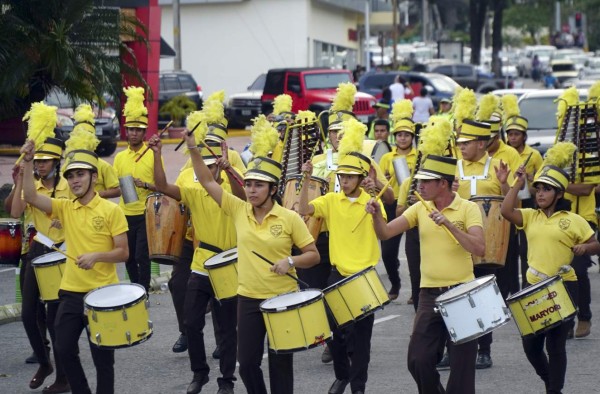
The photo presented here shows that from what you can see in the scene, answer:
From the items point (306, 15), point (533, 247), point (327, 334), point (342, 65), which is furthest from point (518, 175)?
point (342, 65)

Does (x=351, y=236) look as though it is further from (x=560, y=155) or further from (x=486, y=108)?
(x=486, y=108)

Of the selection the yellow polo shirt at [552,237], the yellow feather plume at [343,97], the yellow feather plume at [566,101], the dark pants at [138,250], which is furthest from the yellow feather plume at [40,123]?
the yellow feather plume at [566,101]

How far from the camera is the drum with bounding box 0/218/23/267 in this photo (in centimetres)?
1077

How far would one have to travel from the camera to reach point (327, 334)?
27.0ft

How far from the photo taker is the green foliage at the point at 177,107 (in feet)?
110

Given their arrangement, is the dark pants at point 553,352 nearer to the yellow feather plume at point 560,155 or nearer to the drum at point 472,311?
the drum at point 472,311

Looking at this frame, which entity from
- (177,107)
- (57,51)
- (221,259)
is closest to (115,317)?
(221,259)

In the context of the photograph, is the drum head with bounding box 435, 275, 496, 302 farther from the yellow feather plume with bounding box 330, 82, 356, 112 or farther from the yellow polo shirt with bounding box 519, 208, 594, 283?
the yellow feather plume with bounding box 330, 82, 356, 112

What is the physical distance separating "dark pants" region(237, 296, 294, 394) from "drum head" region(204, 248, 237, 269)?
2.86 ft

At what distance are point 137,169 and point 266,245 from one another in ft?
13.2

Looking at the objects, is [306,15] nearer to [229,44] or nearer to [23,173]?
[229,44]

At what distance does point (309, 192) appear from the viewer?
10.6 m

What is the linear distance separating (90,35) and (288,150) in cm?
621

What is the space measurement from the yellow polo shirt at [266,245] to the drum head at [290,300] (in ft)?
0.58
